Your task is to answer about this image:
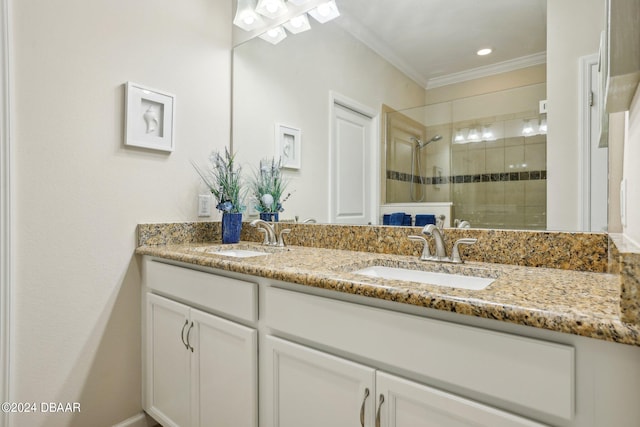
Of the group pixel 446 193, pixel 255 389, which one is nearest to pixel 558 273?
pixel 446 193

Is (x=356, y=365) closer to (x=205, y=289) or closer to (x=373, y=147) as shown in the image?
(x=205, y=289)

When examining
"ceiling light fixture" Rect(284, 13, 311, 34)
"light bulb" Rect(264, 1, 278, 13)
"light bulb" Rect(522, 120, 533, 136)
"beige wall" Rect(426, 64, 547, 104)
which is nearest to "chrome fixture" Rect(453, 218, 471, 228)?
"light bulb" Rect(522, 120, 533, 136)

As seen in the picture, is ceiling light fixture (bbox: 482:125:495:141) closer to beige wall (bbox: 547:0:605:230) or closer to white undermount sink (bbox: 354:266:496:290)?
beige wall (bbox: 547:0:605:230)

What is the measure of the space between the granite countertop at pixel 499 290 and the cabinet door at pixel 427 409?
0.61 ft

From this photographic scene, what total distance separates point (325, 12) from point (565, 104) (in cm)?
122

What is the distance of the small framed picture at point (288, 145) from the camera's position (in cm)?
192

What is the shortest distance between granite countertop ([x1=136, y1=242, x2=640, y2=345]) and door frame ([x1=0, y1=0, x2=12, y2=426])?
654 mm

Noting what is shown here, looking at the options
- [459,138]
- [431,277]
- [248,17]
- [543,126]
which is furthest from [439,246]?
[248,17]

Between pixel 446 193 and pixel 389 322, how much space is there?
68 centimetres

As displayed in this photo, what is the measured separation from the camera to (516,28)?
1236 mm

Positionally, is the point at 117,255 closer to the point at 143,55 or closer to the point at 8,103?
the point at 8,103

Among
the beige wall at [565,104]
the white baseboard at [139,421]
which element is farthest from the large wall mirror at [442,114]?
the white baseboard at [139,421]

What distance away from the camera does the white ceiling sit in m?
1.21

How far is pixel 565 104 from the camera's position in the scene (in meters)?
1.12
